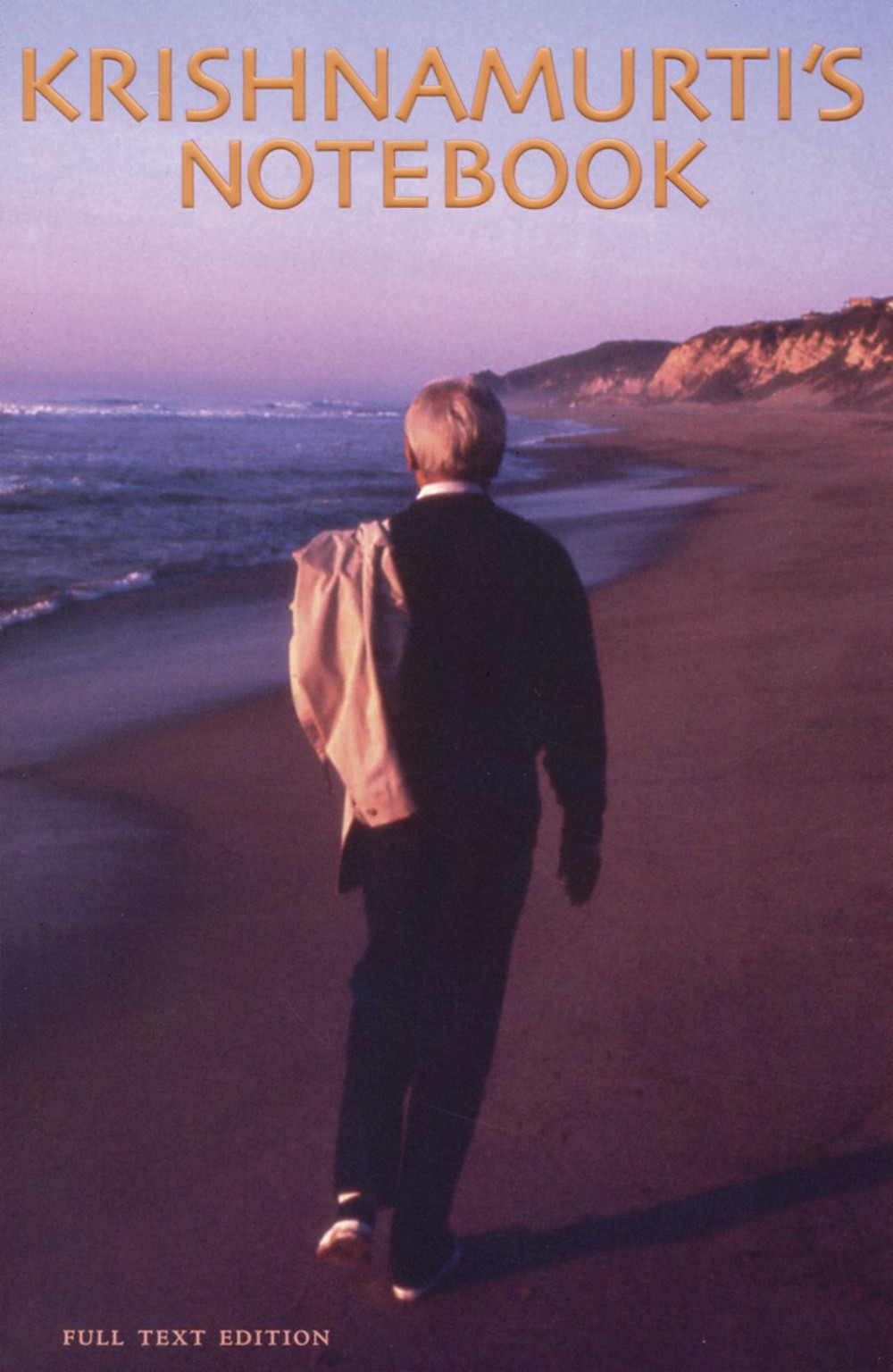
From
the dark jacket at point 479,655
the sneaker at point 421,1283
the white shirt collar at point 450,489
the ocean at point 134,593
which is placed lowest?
the sneaker at point 421,1283

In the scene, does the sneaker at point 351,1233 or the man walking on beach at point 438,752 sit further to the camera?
the sneaker at point 351,1233

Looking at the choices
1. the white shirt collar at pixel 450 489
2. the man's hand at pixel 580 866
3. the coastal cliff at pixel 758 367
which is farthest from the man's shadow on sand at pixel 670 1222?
the coastal cliff at pixel 758 367

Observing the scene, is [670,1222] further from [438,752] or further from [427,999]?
[438,752]

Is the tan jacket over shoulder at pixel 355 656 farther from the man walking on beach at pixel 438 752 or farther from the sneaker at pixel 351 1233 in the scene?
the sneaker at pixel 351 1233

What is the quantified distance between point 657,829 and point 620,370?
113 metres

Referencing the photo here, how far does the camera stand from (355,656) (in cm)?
205

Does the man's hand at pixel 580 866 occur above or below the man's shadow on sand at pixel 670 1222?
above

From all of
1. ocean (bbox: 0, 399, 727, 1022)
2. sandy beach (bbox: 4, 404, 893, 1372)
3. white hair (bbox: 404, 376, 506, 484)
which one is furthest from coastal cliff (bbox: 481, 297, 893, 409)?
white hair (bbox: 404, 376, 506, 484)

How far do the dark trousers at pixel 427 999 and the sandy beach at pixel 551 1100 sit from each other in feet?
0.76

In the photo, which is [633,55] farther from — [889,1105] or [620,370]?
[620,370]

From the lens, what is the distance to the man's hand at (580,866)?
2.31 metres

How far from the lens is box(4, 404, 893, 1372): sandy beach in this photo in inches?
85.4

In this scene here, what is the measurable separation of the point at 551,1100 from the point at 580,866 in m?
0.75

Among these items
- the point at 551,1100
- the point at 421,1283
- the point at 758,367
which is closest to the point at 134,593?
the point at 551,1100
